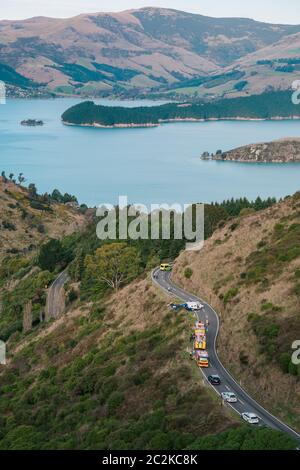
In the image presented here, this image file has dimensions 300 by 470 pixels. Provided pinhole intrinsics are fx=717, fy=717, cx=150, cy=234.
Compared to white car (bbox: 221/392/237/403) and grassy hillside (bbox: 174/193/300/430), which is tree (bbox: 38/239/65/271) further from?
white car (bbox: 221/392/237/403)

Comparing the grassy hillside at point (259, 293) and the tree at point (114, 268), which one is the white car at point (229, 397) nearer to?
the grassy hillside at point (259, 293)

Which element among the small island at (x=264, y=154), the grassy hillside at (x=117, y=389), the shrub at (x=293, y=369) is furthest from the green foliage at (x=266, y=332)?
the small island at (x=264, y=154)

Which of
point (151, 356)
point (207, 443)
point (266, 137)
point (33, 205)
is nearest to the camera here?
point (207, 443)

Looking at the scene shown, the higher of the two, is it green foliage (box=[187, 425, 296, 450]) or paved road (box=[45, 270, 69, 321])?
green foliage (box=[187, 425, 296, 450])

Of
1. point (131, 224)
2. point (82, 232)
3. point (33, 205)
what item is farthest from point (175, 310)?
point (33, 205)

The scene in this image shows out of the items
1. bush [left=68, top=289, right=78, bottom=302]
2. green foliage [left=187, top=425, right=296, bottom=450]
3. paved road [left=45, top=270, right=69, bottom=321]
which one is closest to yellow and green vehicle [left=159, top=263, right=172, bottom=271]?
bush [left=68, top=289, right=78, bottom=302]

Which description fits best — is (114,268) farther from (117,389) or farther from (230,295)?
(117,389)
